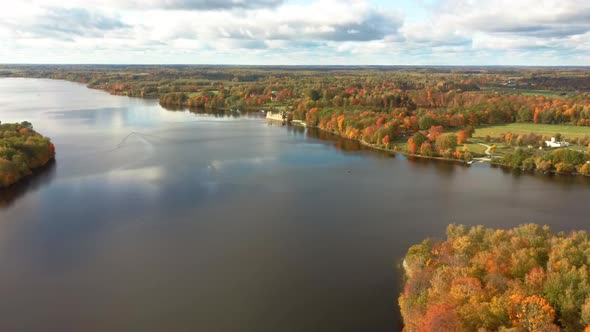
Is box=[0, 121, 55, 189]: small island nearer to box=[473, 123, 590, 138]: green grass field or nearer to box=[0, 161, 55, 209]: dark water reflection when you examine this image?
box=[0, 161, 55, 209]: dark water reflection

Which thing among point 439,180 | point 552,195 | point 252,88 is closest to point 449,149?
point 439,180

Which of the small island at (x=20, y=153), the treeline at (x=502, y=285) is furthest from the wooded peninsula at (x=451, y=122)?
the small island at (x=20, y=153)

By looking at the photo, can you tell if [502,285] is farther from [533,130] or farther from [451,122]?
[533,130]

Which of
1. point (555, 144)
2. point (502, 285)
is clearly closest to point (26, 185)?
point (502, 285)

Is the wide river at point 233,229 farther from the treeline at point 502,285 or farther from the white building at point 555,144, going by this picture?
the white building at point 555,144

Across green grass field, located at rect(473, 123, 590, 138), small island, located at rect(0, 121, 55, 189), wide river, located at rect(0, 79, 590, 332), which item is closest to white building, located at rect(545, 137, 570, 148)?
green grass field, located at rect(473, 123, 590, 138)

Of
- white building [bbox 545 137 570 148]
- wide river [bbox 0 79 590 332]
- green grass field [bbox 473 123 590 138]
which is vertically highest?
green grass field [bbox 473 123 590 138]

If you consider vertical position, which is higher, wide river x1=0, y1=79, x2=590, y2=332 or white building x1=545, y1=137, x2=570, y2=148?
white building x1=545, y1=137, x2=570, y2=148
